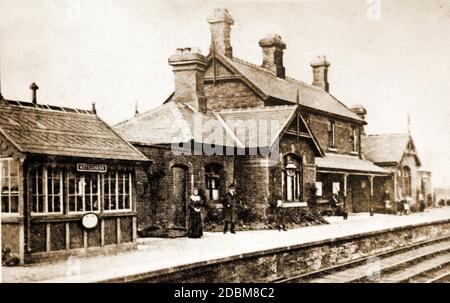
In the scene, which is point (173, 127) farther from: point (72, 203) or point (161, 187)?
point (72, 203)

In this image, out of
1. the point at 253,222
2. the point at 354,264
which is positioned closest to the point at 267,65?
the point at 253,222

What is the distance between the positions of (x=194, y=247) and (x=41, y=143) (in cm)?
455

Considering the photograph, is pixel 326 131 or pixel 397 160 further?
pixel 397 160

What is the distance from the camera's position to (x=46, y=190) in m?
11.4

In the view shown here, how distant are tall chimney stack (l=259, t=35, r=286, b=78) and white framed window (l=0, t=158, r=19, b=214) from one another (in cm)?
1880

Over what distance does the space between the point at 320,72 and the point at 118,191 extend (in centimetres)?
2271

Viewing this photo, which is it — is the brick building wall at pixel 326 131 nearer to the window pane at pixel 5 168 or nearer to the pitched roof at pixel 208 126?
the pitched roof at pixel 208 126

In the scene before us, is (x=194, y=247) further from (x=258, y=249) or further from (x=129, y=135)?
(x=129, y=135)

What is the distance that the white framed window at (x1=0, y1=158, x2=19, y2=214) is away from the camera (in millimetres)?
11016

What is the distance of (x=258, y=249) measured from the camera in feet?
41.1

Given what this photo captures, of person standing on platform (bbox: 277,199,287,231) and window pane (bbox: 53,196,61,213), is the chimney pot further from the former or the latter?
window pane (bbox: 53,196,61,213)

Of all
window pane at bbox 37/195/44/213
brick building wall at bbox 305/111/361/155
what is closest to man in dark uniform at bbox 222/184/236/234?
window pane at bbox 37/195/44/213

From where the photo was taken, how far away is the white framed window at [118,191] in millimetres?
12836

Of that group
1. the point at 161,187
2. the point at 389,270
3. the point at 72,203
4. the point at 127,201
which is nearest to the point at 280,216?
the point at 161,187
